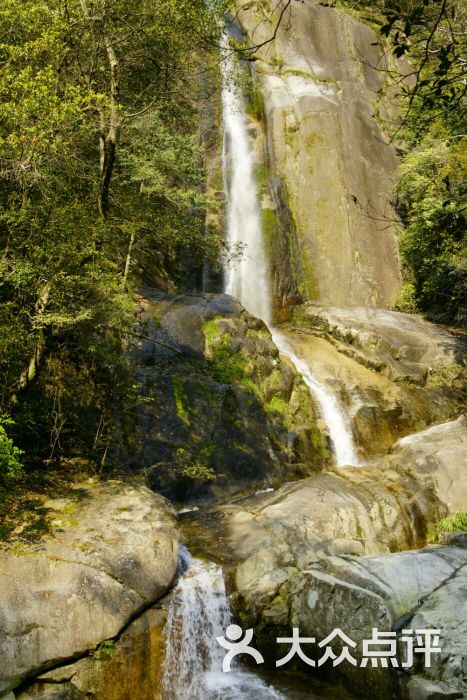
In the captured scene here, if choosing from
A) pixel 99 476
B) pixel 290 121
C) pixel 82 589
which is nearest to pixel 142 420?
pixel 99 476

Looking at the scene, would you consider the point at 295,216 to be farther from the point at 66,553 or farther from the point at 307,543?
the point at 66,553

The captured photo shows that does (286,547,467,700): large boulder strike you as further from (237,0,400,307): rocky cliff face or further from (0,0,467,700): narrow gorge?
(237,0,400,307): rocky cliff face

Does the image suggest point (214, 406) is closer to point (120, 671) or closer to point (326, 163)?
point (120, 671)

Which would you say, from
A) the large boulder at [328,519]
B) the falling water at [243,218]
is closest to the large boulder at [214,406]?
the large boulder at [328,519]

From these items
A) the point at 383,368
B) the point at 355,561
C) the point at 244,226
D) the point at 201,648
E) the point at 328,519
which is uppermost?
the point at 244,226

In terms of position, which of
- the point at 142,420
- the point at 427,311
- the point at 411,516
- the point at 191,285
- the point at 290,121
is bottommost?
the point at 411,516

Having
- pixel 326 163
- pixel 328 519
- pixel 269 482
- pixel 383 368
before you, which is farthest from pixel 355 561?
pixel 326 163

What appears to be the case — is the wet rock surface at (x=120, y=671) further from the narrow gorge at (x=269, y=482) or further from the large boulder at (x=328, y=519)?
the large boulder at (x=328, y=519)

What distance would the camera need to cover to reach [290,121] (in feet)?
76.7

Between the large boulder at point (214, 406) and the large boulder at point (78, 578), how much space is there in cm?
239

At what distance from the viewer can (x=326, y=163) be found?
22.7m

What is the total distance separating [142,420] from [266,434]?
2.81m

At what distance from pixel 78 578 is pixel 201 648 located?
2.01m

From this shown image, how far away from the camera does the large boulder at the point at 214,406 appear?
34.8ft
